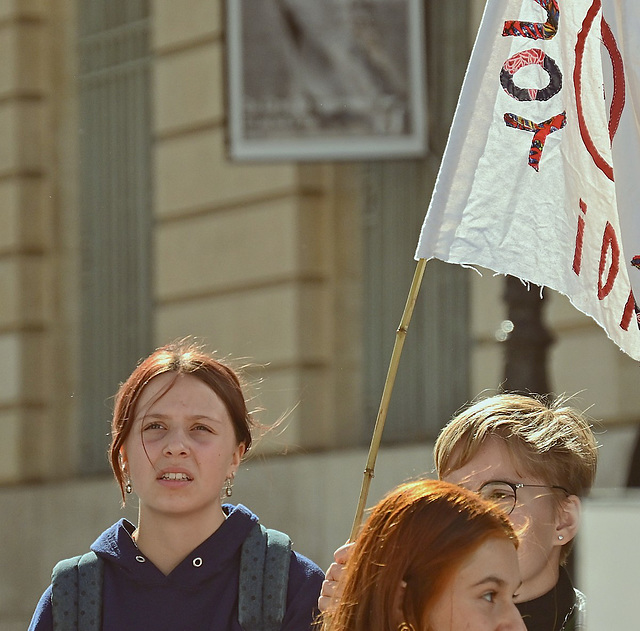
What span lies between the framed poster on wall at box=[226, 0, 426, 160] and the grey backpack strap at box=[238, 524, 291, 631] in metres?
6.54

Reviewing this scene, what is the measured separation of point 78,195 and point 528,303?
486cm

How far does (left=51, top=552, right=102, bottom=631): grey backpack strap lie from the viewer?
3461mm

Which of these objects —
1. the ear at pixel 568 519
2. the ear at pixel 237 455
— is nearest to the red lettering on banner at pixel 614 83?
the ear at pixel 568 519

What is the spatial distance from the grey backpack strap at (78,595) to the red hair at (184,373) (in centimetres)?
26

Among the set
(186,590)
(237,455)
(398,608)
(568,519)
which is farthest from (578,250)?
(398,608)

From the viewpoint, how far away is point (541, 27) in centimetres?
416

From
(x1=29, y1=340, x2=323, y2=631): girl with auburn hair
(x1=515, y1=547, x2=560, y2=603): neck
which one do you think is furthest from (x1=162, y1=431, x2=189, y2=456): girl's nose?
(x1=515, y1=547, x2=560, y2=603): neck

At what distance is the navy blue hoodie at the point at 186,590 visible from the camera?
11.4 ft

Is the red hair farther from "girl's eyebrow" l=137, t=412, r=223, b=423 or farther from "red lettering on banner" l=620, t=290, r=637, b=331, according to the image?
"red lettering on banner" l=620, t=290, r=637, b=331

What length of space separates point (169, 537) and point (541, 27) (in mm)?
1569

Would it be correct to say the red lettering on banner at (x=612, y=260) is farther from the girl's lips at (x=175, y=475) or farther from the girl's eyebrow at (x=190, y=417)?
the girl's lips at (x=175, y=475)

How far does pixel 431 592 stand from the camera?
8.83 ft

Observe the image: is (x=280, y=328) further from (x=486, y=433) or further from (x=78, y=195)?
(x=486, y=433)

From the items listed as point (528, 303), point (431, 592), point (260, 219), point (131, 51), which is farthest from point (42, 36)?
point (431, 592)
